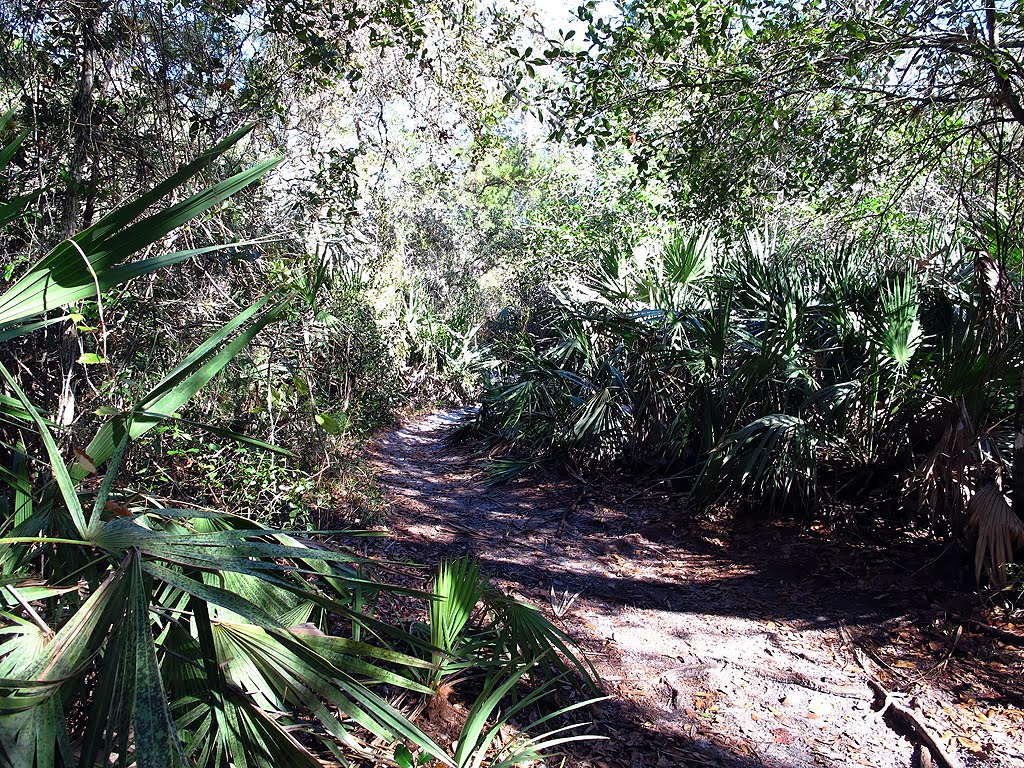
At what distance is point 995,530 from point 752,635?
1442 millimetres

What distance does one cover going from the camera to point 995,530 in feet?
12.4

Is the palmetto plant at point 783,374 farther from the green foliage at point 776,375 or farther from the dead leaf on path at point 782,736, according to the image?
the dead leaf on path at point 782,736

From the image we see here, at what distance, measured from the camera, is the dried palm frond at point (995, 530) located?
148 inches

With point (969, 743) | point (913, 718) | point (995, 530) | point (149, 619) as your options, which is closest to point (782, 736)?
point (913, 718)

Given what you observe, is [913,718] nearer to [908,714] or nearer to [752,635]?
[908,714]

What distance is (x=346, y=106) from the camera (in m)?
8.19

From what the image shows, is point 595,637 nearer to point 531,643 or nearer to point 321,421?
point 531,643

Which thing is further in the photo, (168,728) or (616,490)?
(616,490)

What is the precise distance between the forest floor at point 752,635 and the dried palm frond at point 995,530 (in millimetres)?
326

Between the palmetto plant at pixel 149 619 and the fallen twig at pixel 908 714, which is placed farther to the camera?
the fallen twig at pixel 908 714

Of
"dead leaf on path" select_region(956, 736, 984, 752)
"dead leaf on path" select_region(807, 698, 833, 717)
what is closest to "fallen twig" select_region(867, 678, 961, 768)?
"dead leaf on path" select_region(956, 736, 984, 752)

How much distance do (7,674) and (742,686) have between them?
332 cm

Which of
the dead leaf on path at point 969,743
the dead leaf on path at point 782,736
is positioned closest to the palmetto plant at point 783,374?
the dead leaf on path at point 969,743

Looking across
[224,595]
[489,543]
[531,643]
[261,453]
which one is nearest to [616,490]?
[489,543]
